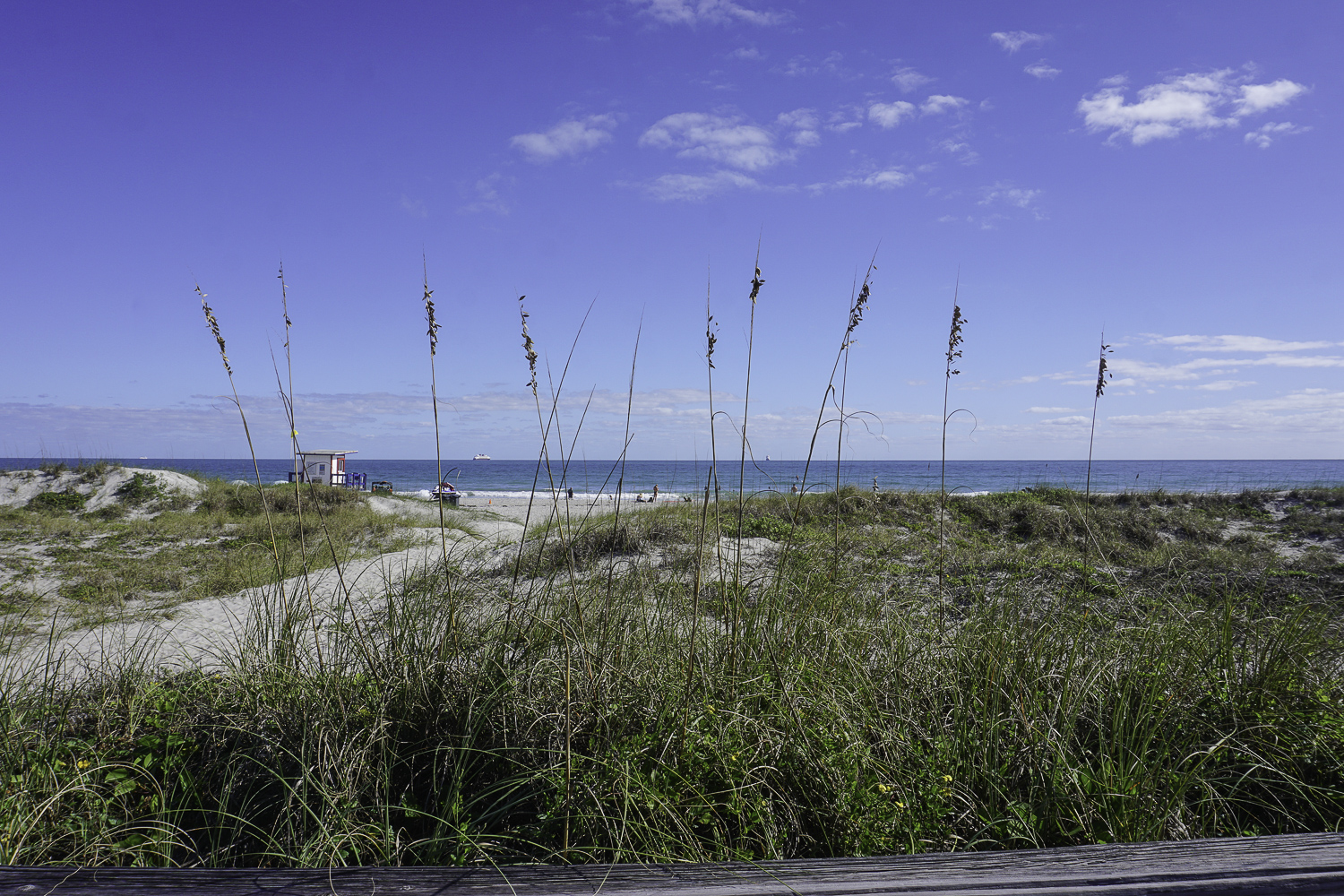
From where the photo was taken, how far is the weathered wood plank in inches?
49.5

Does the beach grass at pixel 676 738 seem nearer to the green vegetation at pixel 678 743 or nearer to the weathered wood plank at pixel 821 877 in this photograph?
the green vegetation at pixel 678 743

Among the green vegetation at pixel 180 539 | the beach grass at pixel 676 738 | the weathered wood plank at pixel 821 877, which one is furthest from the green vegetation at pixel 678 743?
the green vegetation at pixel 180 539

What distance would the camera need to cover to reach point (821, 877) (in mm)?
1339

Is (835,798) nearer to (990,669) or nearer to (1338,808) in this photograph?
(990,669)

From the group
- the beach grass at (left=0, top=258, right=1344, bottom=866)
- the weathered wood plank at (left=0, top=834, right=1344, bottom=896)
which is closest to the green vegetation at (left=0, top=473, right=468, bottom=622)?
the beach grass at (left=0, top=258, right=1344, bottom=866)

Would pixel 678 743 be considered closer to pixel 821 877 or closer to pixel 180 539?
pixel 821 877

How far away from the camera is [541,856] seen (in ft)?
5.76

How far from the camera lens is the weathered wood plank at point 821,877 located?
1258mm

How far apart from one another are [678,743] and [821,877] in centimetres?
70

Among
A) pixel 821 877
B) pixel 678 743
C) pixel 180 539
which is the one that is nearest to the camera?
pixel 821 877

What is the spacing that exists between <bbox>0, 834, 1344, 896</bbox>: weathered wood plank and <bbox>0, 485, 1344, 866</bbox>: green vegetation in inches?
8.8

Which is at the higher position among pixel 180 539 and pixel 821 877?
pixel 821 877

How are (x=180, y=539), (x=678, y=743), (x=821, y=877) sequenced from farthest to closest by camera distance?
(x=180, y=539) < (x=678, y=743) < (x=821, y=877)

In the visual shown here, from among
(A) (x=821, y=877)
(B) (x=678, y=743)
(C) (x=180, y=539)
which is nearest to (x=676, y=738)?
(B) (x=678, y=743)
